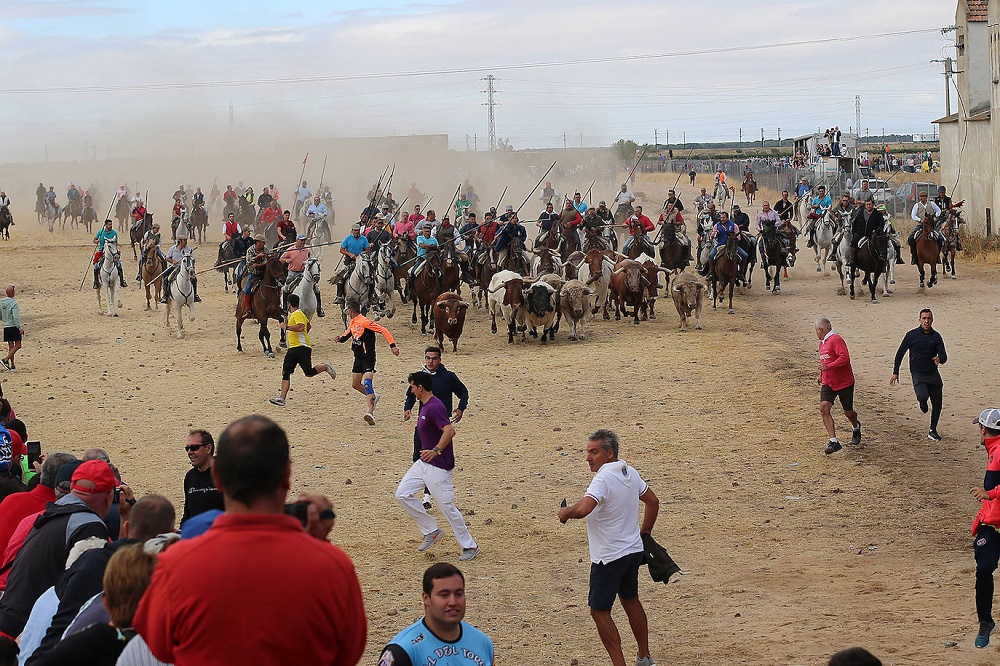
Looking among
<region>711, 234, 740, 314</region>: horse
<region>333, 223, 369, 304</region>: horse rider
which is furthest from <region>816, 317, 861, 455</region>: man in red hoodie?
<region>333, 223, 369, 304</region>: horse rider

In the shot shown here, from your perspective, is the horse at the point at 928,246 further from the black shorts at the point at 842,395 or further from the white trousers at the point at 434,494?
the white trousers at the point at 434,494

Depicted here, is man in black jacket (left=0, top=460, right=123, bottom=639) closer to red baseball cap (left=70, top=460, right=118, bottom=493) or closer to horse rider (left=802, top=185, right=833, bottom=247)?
red baseball cap (left=70, top=460, right=118, bottom=493)

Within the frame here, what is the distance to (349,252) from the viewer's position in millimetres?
26688

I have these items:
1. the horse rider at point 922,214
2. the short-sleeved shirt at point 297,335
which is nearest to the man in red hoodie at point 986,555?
the short-sleeved shirt at point 297,335

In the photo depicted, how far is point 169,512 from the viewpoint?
5457 mm

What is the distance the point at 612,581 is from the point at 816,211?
97.9ft

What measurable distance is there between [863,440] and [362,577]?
7.38 m

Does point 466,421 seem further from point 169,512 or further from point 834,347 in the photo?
point 169,512

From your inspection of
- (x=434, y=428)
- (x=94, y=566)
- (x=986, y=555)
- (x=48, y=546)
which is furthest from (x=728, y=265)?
(x=94, y=566)

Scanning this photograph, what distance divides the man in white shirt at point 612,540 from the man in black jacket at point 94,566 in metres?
3.07

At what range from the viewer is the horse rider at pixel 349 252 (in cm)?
2670

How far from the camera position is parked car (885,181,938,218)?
167 feet

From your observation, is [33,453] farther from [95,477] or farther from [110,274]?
[110,274]

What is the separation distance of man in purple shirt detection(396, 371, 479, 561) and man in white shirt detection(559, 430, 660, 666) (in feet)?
9.27
